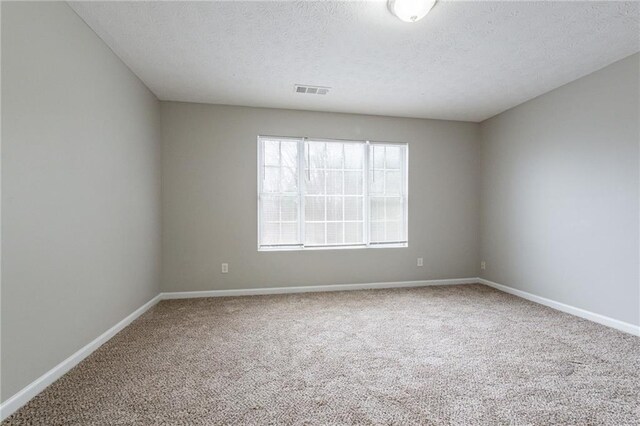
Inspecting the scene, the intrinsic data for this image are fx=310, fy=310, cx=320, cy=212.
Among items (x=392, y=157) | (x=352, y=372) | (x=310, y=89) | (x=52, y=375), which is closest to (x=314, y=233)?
(x=392, y=157)

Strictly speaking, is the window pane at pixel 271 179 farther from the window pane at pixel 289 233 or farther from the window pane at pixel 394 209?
the window pane at pixel 394 209

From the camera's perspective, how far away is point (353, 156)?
4.63 m

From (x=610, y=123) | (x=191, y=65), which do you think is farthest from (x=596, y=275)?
(x=191, y=65)

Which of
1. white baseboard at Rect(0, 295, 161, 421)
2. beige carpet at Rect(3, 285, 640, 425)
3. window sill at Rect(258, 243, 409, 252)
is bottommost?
beige carpet at Rect(3, 285, 640, 425)

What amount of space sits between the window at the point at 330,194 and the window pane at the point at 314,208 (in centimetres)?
1

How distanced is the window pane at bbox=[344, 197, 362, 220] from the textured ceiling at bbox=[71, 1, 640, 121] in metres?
1.43

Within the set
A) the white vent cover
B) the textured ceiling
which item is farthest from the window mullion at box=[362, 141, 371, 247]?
the white vent cover

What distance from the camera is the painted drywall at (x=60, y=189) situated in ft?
5.61

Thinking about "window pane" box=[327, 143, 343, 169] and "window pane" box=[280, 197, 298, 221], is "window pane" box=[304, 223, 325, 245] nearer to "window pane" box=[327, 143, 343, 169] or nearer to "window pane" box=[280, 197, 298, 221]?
"window pane" box=[280, 197, 298, 221]

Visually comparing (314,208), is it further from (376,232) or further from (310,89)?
(310,89)

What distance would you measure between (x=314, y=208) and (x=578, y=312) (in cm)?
331

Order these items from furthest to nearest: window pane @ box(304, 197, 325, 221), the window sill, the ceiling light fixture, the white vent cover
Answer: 1. window pane @ box(304, 197, 325, 221)
2. the window sill
3. the white vent cover
4. the ceiling light fixture

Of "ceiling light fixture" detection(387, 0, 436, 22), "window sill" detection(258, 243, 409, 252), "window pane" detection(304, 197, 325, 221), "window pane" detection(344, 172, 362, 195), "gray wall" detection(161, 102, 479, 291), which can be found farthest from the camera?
"window pane" detection(344, 172, 362, 195)

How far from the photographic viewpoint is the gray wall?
4.11m
